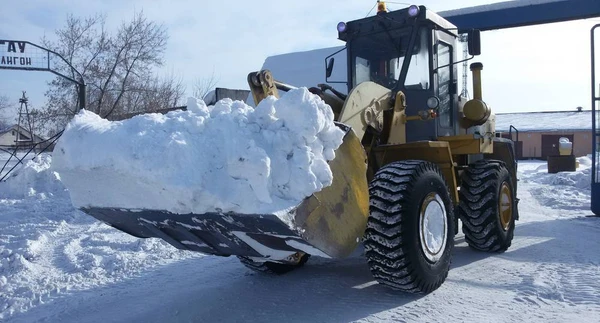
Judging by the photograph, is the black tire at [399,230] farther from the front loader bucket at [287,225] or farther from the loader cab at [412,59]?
the loader cab at [412,59]

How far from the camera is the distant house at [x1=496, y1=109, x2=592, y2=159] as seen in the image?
42.8 meters

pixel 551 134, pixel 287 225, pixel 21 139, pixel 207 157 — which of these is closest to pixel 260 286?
pixel 287 225

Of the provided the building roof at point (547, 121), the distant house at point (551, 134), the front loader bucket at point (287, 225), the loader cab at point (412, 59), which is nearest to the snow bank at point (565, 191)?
the loader cab at point (412, 59)

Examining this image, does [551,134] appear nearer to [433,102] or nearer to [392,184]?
[433,102]

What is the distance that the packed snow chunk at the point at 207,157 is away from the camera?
3.32m

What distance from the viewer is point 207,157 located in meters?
3.38

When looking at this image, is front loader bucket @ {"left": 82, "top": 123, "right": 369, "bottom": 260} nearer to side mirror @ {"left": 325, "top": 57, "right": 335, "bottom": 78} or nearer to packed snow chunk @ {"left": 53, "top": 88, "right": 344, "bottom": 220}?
packed snow chunk @ {"left": 53, "top": 88, "right": 344, "bottom": 220}

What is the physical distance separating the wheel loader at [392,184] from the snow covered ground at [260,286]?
27 cm

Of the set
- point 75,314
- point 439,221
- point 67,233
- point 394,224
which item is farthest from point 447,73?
point 67,233

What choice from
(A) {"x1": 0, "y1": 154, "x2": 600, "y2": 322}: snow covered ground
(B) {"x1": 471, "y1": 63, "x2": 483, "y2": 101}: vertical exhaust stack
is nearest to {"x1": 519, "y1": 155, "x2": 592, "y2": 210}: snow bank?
(A) {"x1": 0, "y1": 154, "x2": 600, "y2": 322}: snow covered ground

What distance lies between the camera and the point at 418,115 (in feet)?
18.7

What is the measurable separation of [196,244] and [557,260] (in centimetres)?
430

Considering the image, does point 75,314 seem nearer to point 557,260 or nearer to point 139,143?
point 139,143

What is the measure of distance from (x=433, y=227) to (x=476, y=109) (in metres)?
2.56
